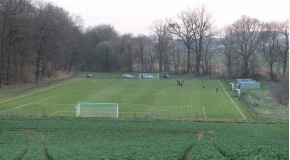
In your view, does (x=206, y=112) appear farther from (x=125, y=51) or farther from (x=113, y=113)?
(x=125, y=51)

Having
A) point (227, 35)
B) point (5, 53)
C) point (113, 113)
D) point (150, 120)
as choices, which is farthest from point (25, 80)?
point (227, 35)

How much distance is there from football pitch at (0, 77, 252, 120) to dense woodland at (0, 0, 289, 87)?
33.3 ft

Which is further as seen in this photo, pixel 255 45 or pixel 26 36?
pixel 255 45

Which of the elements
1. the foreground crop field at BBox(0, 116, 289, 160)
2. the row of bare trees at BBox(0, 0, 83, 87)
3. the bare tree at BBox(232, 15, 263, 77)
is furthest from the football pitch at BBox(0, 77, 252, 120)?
the bare tree at BBox(232, 15, 263, 77)

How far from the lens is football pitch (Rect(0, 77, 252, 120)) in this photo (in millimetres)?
36625

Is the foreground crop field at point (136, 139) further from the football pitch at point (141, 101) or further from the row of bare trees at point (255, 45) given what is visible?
the row of bare trees at point (255, 45)

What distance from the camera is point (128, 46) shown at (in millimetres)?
96188

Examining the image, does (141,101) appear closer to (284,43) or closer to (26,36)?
(26,36)

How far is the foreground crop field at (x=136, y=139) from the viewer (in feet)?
69.7

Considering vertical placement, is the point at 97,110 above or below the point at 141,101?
below

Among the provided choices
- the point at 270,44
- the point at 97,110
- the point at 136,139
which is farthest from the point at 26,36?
the point at 270,44

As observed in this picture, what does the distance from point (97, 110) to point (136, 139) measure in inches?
439

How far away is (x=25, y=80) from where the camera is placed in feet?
205

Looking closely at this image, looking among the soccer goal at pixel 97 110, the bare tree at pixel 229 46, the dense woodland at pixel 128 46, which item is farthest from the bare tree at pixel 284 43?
the soccer goal at pixel 97 110
